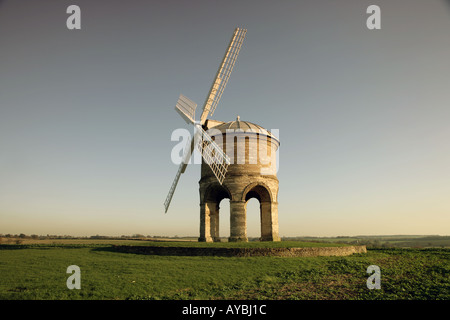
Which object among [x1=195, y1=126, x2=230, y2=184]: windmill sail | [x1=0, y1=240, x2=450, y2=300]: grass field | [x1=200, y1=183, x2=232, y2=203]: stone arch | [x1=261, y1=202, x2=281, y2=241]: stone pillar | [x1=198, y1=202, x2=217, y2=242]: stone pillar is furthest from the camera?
[x1=198, y1=202, x2=217, y2=242]: stone pillar

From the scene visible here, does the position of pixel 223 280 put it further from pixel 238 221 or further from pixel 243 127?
pixel 243 127

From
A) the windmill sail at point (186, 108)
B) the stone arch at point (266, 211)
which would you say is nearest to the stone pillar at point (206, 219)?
the stone arch at point (266, 211)

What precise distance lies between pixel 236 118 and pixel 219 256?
1582 centimetres

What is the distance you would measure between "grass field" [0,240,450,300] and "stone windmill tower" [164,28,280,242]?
29.0 feet

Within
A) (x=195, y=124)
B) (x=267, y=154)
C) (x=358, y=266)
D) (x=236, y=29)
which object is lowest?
(x=358, y=266)

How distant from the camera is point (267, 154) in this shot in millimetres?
28250

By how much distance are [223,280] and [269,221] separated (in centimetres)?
1479

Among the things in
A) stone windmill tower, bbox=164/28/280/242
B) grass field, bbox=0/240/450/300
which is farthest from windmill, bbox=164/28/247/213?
grass field, bbox=0/240/450/300

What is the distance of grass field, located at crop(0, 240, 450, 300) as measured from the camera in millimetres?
10664

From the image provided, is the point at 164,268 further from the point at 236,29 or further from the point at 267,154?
the point at 236,29

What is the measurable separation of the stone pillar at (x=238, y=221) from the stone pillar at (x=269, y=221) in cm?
251

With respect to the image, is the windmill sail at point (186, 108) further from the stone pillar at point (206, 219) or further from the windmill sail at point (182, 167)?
the stone pillar at point (206, 219)

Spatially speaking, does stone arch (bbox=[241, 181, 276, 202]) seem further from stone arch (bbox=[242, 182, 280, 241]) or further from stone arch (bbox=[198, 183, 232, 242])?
stone arch (bbox=[198, 183, 232, 242])

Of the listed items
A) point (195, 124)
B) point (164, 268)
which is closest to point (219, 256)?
point (164, 268)
